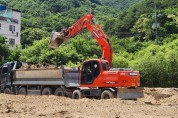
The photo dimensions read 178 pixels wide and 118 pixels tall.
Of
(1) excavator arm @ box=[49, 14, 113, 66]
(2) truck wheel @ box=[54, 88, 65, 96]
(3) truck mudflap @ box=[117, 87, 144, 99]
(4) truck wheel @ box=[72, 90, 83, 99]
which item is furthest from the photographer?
(2) truck wheel @ box=[54, 88, 65, 96]

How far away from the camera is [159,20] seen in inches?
2397

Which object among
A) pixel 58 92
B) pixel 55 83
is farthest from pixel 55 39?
pixel 58 92

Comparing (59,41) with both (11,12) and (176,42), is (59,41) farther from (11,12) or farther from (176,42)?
(11,12)

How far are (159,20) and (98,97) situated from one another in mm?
43217

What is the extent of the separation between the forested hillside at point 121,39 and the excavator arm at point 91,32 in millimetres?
6941

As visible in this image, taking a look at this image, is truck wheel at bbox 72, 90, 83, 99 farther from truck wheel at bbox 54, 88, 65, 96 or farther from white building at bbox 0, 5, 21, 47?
white building at bbox 0, 5, 21, 47

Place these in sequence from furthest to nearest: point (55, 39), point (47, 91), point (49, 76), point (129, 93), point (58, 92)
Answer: point (55, 39) < point (47, 91) < point (49, 76) < point (58, 92) < point (129, 93)

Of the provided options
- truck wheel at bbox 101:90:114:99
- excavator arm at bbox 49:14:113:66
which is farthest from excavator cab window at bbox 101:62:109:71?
truck wheel at bbox 101:90:114:99

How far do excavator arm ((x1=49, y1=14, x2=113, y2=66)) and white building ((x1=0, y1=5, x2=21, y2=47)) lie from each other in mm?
44708

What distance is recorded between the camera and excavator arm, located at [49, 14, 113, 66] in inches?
841

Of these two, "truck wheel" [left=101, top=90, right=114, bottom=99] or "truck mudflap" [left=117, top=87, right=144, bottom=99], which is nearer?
"truck mudflap" [left=117, top=87, right=144, bottom=99]

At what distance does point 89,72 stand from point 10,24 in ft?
169

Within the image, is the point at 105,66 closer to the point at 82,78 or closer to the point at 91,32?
the point at 82,78

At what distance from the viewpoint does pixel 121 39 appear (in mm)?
60625
